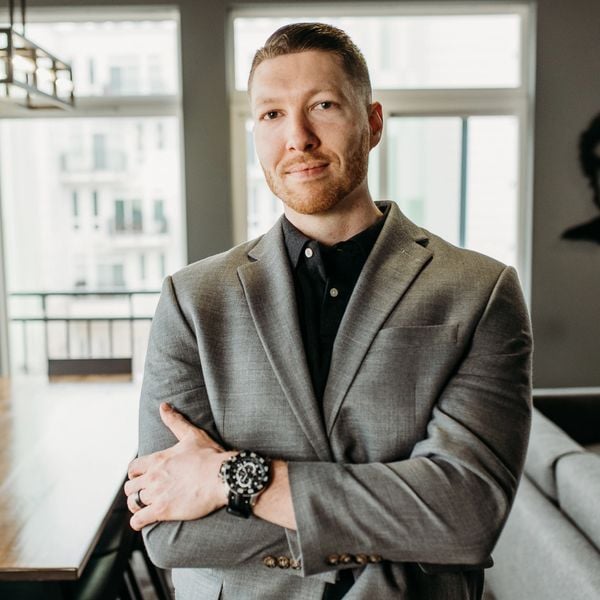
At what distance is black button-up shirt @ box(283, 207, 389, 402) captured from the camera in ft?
3.72

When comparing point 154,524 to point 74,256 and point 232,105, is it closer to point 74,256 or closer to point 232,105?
point 232,105

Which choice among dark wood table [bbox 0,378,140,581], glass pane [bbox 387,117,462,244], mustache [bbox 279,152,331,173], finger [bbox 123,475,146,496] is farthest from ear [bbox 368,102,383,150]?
glass pane [bbox 387,117,462,244]

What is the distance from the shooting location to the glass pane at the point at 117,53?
466 centimetres

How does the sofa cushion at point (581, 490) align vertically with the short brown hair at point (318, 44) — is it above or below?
below

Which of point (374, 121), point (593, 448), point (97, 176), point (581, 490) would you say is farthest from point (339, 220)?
point (97, 176)

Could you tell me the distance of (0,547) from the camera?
1.83 metres

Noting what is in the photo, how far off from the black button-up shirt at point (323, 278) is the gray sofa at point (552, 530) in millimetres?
1001

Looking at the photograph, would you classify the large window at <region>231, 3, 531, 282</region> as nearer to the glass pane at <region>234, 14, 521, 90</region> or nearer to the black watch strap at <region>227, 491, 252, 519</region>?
the glass pane at <region>234, 14, 521, 90</region>

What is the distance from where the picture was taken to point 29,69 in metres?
2.47

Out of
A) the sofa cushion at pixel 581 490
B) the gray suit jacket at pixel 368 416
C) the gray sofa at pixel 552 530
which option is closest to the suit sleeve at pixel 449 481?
the gray suit jacket at pixel 368 416

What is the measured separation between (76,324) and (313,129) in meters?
4.52

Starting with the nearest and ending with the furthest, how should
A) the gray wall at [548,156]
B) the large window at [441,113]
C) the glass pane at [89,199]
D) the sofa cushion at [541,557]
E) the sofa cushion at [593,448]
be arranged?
the sofa cushion at [541,557] → the sofa cushion at [593,448] → the gray wall at [548,156] → the large window at [441,113] → the glass pane at [89,199]

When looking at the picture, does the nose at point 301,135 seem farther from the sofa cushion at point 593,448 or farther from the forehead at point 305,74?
the sofa cushion at point 593,448

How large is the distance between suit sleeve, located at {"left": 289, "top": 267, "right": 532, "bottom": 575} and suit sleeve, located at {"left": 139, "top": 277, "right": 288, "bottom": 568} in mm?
82
